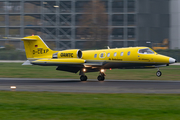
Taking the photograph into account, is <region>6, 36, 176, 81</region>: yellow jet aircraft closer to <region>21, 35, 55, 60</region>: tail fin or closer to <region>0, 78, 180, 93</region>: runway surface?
<region>21, 35, 55, 60</region>: tail fin

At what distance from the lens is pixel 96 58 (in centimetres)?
2391

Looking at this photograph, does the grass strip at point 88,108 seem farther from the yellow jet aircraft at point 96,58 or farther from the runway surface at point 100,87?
the yellow jet aircraft at point 96,58

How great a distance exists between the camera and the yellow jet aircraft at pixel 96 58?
2234 centimetres

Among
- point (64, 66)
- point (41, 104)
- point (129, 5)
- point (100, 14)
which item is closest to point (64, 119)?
point (41, 104)

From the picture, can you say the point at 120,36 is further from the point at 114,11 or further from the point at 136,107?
the point at 136,107

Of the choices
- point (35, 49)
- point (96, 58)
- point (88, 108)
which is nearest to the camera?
point (88, 108)

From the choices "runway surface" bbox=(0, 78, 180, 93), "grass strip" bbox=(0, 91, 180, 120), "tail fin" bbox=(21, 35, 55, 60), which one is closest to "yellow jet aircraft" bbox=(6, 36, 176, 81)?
"tail fin" bbox=(21, 35, 55, 60)

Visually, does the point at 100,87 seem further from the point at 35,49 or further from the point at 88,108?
the point at 35,49

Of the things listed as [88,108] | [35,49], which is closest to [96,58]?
[35,49]

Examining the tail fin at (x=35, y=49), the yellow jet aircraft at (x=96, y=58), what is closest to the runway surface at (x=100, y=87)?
the yellow jet aircraft at (x=96, y=58)

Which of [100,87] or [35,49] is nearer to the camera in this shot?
[100,87]

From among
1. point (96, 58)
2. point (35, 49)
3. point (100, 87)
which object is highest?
point (35, 49)

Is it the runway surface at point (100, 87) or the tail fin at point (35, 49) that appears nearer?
the runway surface at point (100, 87)

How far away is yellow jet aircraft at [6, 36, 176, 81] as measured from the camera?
22.3m
